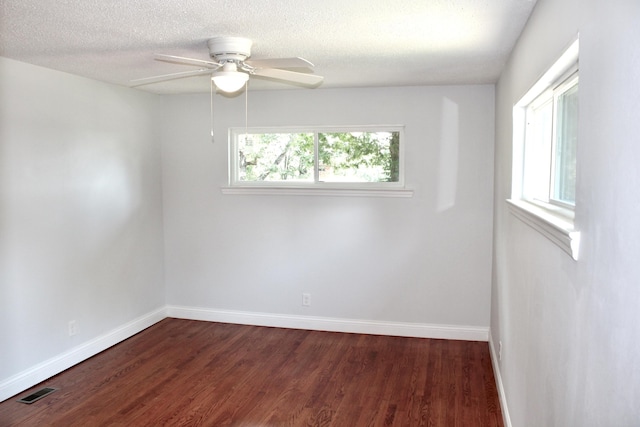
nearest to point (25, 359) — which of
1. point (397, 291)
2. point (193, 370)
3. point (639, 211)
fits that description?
point (193, 370)

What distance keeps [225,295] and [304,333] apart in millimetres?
893

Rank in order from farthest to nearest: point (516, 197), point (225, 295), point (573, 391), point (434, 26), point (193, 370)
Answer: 1. point (225, 295)
2. point (193, 370)
3. point (516, 197)
4. point (434, 26)
5. point (573, 391)

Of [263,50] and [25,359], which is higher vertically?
[263,50]

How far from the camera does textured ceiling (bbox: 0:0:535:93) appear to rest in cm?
228

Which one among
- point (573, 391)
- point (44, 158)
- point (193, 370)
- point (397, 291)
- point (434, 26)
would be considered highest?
point (434, 26)

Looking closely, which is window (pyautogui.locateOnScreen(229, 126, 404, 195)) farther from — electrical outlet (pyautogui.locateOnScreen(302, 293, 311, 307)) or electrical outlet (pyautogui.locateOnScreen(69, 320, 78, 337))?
electrical outlet (pyautogui.locateOnScreen(69, 320, 78, 337))

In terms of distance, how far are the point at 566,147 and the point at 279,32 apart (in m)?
1.53

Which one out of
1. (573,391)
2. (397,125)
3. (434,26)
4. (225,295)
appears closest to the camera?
(573,391)

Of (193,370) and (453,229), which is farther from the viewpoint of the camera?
(453,229)

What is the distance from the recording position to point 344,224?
4617 millimetres

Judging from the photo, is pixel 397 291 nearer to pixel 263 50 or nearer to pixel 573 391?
pixel 263 50

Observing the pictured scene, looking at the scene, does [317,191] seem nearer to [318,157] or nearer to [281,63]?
[318,157]

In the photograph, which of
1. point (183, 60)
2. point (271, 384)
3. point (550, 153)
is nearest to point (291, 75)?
point (183, 60)

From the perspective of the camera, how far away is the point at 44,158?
361 cm
